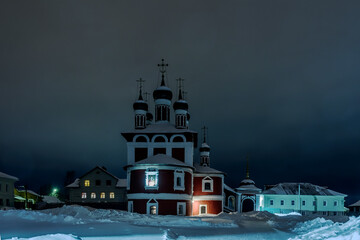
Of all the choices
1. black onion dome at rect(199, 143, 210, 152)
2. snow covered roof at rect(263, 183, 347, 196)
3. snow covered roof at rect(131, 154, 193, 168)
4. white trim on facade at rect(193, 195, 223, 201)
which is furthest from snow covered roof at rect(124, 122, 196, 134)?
snow covered roof at rect(263, 183, 347, 196)

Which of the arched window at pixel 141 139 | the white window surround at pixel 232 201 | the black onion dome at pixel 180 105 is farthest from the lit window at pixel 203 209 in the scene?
the white window surround at pixel 232 201

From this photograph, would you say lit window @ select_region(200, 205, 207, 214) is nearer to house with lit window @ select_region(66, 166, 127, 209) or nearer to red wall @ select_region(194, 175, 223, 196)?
red wall @ select_region(194, 175, 223, 196)

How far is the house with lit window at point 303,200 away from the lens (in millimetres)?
45156

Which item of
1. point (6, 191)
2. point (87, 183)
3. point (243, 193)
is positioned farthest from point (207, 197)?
point (6, 191)

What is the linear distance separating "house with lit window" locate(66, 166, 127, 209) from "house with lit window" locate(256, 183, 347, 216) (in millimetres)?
19787

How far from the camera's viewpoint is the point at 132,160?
33.8 metres

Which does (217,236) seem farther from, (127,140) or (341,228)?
(127,140)

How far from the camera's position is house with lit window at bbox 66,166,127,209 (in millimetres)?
46000

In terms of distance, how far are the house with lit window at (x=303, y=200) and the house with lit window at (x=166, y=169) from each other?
47.5 ft

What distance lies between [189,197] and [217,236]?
60.3ft

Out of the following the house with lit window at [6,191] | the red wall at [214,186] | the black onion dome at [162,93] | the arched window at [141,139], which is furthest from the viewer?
the house with lit window at [6,191]

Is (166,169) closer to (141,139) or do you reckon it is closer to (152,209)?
(152,209)

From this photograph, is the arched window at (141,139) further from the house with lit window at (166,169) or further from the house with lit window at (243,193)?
the house with lit window at (243,193)

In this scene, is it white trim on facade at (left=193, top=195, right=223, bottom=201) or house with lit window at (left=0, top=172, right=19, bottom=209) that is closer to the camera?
white trim on facade at (left=193, top=195, right=223, bottom=201)
